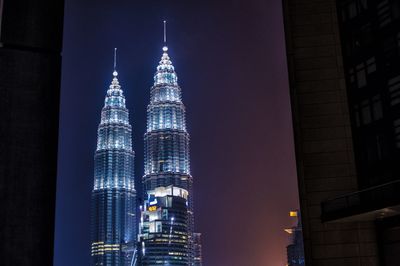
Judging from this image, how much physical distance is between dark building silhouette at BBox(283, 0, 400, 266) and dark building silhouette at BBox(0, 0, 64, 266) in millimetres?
20662

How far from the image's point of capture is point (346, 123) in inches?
1282

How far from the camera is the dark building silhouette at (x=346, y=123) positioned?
1156 inches

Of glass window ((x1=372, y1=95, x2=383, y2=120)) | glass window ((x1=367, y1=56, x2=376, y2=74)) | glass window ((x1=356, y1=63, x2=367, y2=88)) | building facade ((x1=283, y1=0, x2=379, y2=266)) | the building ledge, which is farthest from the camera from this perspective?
glass window ((x1=356, y1=63, x2=367, y2=88))

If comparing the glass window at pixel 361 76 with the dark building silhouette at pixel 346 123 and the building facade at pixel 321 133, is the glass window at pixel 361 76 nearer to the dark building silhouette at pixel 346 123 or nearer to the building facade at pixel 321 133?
the dark building silhouette at pixel 346 123

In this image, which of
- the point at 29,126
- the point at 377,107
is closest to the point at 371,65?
the point at 377,107

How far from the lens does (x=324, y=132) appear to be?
3256 cm

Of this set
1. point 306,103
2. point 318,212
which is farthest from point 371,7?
point 318,212

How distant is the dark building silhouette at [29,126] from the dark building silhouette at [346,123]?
2066 cm

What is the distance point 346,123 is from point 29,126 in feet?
86.2

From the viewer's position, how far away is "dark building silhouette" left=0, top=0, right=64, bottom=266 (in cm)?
840

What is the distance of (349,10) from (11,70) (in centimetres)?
2835

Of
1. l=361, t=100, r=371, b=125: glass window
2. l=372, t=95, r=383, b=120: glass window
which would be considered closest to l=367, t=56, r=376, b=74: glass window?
l=372, t=95, r=383, b=120: glass window

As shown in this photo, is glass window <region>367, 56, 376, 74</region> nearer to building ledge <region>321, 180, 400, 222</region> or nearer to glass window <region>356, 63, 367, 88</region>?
glass window <region>356, 63, 367, 88</region>

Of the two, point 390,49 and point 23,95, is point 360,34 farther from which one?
point 23,95
